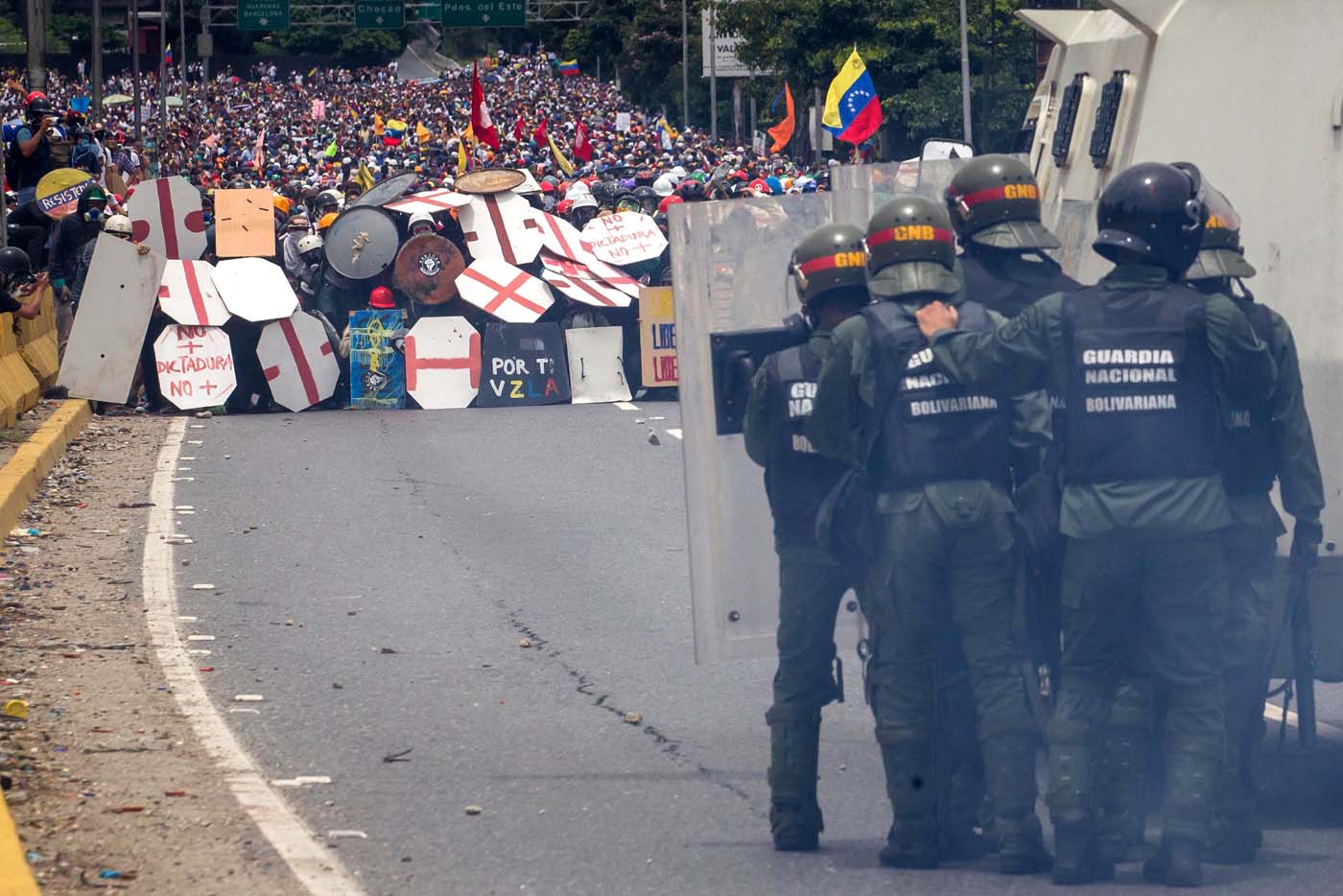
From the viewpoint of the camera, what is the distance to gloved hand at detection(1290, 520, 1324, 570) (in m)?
5.26

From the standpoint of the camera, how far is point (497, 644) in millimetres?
8633

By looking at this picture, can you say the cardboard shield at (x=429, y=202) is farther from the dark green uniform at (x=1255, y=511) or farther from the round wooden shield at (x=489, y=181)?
the dark green uniform at (x=1255, y=511)

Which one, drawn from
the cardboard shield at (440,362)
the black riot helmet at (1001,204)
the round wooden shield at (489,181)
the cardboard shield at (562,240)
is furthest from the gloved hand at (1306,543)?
the round wooden shield at (489,181)

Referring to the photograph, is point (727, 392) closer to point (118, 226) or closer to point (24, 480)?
point (24, 480)

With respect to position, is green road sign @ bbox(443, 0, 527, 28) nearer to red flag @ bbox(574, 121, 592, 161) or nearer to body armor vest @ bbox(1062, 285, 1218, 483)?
red flag @ bbox(574, 121, 592, 161)

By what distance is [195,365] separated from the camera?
18297mm

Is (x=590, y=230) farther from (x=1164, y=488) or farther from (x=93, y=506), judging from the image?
(x=1164, y=488)

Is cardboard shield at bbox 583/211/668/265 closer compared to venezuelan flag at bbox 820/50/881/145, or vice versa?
cardboard shield at bbox 583/211/668/265

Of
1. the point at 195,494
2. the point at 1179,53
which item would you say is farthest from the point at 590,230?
the point at 1179,53

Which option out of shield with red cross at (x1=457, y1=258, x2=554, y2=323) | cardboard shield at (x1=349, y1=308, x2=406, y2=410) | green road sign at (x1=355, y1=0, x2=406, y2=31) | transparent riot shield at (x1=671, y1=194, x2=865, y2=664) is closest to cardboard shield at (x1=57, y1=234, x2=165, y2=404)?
cardboard shield at (x1=349, y1=308, x2=406, y2=410)

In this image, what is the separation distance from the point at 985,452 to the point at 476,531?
263 inches

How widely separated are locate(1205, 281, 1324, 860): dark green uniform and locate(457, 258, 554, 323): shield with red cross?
13700 mm

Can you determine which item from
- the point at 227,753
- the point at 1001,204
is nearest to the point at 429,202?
the point at 227,753

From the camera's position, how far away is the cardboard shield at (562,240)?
19.6m
